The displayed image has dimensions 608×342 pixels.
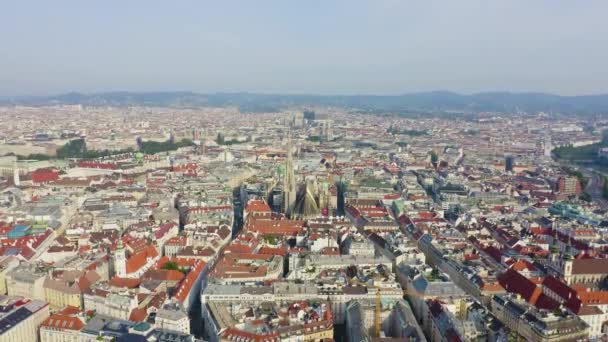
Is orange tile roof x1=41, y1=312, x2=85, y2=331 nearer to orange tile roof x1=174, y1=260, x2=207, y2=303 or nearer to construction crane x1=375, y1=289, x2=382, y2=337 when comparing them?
orange tile roof x1=174, y1=260, x2=207, y2=303

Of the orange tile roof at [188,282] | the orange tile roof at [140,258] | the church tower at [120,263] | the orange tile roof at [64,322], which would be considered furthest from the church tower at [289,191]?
the orange tile roof at [64,322]

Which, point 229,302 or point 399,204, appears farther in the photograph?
point 399,204

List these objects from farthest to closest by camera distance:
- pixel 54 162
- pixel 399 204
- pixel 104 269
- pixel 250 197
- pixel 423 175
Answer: pixel 54 162
pixel 423 175
pixel 250 197
pixel 399 204
pixel 104 269

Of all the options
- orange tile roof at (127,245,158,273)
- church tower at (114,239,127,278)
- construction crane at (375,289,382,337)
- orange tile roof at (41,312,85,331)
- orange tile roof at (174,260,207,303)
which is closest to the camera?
orange tile roof at (41,312,85,331)

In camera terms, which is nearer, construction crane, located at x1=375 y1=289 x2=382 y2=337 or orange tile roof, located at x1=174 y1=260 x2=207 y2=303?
construction crane, located at x1=375 y1=289 x2=382 y2=337

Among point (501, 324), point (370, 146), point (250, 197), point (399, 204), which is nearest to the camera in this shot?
point (501, 324)

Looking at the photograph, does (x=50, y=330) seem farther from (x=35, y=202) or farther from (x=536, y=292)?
(x=35, y=202)

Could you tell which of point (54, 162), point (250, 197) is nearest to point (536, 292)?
point (250, 197)

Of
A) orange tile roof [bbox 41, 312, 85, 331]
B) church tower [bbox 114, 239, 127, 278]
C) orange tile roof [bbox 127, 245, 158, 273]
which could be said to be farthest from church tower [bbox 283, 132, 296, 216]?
orange tile roof [bbox 41, 312, 85, 331]

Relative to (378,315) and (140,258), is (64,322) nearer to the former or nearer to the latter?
(140,258)

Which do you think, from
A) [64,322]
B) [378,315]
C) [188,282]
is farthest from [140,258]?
[378,315]

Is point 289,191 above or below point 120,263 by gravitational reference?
above
